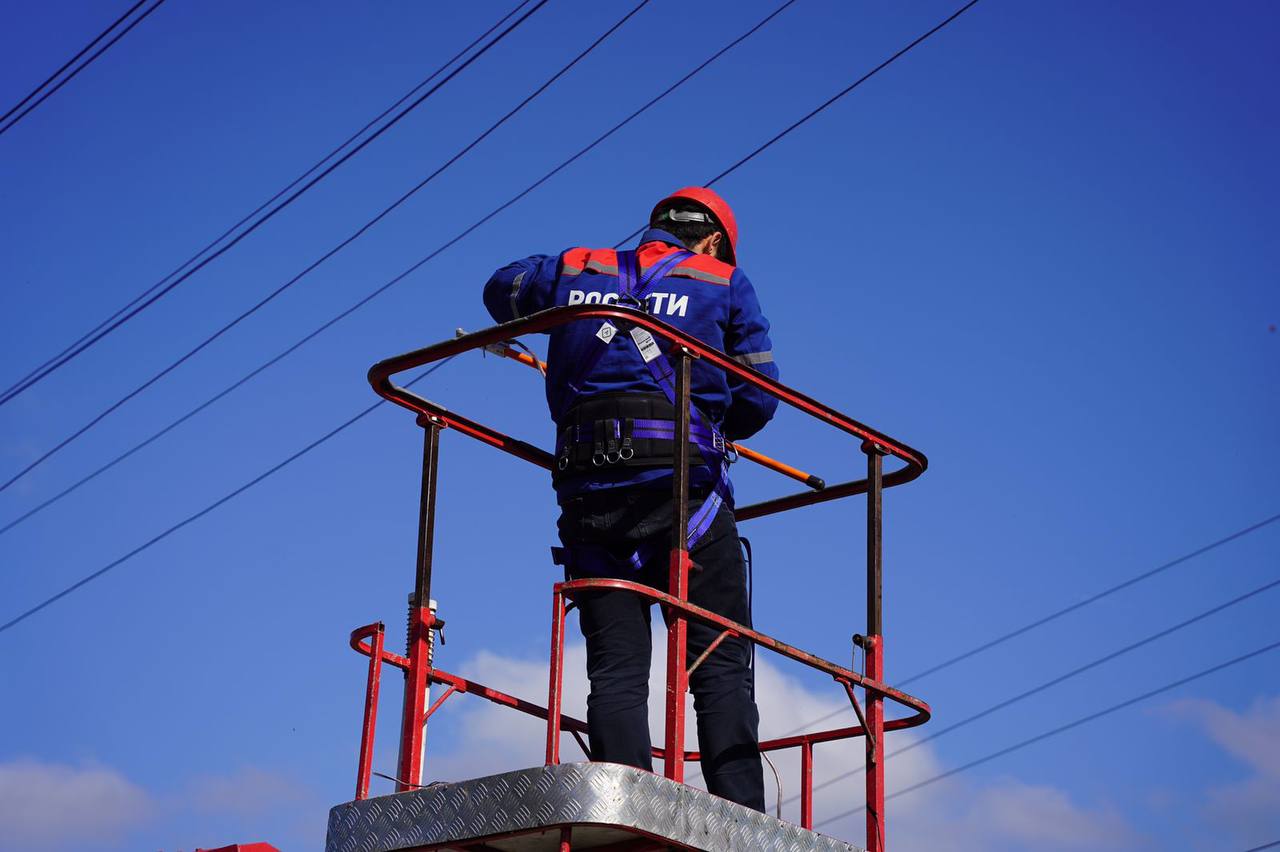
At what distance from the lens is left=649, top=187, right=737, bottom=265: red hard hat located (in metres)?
8.45

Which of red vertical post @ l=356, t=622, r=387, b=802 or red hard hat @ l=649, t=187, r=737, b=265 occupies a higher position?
red hard hat @ l=649, t=187, r=737, b=265

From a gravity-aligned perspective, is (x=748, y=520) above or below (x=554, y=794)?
above

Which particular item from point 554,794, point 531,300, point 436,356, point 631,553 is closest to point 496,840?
point 554,794

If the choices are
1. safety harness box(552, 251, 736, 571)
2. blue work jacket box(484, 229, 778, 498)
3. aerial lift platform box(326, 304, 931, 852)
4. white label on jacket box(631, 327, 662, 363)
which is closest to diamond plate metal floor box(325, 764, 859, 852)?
aerial lift platform box(326, 304, 931, 852)

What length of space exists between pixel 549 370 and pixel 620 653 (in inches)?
53.7

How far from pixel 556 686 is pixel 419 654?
121 centimetres

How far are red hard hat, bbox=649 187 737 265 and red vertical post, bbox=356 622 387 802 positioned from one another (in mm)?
2398

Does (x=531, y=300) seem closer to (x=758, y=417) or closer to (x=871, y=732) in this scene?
(x=758, y=417)

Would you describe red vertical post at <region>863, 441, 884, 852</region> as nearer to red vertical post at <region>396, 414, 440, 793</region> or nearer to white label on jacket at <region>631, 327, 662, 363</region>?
white label on jacket at <region>631, 327, 662, 363</region>

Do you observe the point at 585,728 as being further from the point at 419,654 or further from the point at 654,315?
the point at 654,315

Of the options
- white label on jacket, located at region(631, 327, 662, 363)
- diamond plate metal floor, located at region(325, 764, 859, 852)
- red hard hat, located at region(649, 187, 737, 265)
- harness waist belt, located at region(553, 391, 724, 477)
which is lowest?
diamond plate metal floor, located at region(325, 764, 859, 852)

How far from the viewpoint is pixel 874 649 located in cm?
784

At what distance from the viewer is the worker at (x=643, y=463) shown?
7.20m

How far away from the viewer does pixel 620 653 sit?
23.5ft
